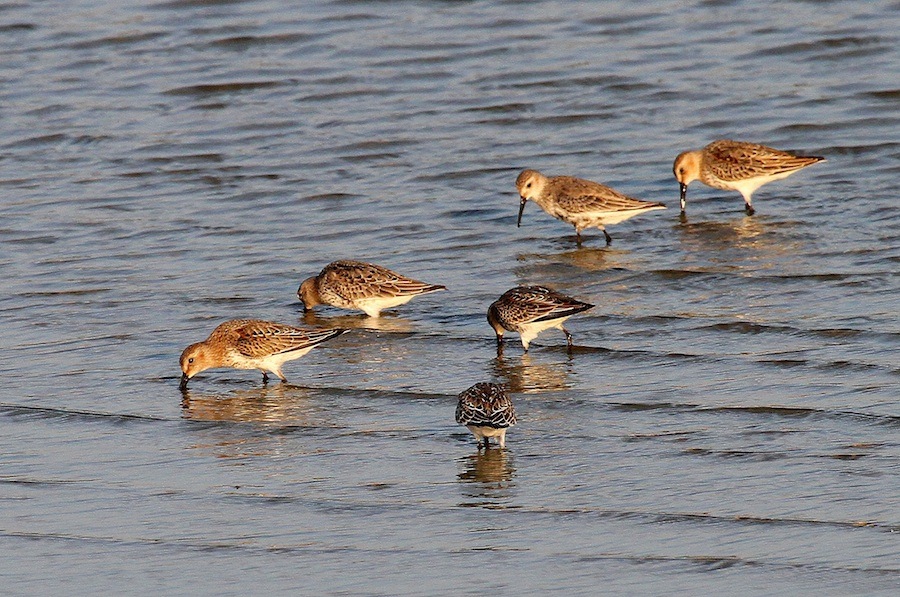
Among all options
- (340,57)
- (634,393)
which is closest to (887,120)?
(340,57)

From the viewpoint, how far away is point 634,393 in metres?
10.3

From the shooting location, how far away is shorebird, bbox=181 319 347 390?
1103 cm

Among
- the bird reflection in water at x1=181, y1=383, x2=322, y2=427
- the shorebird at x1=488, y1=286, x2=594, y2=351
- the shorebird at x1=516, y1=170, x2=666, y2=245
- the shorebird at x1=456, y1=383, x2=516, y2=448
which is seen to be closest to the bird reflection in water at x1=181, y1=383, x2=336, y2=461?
the bird reflection in water at x1=181, y1=383, x2=322, y2=427

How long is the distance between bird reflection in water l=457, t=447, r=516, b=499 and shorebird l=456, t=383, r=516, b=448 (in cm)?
11

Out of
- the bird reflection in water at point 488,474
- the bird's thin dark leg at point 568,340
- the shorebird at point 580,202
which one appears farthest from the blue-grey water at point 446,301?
the shorebird at point 580,202

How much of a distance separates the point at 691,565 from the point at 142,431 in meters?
3.93

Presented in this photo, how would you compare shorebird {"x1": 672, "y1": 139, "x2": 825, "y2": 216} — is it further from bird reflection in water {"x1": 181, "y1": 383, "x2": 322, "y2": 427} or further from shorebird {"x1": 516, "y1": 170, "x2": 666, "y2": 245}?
bird reflection in water {"x1": 181, "y1": 383, "x2": 322, "y2": 427}

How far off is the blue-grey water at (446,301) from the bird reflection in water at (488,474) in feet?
0.09

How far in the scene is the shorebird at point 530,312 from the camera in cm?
1127

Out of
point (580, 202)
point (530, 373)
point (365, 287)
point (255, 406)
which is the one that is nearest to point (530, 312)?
A: point (530, 373)

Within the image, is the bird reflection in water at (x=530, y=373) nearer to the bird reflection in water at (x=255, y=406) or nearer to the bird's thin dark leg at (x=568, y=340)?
the bird's thin dark leg at (x=568, y=340)

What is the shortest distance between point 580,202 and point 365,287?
9.56 ft

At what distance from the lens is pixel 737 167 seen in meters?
15.6

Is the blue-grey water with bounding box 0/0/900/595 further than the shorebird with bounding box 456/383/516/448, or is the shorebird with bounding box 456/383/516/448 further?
the shorebird with bounding box 456/383/516/448
